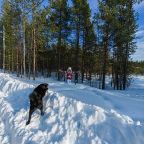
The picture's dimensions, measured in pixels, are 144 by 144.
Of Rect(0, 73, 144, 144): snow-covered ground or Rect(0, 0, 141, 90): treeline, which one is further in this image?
Rect(0, 0, 141, 90): treeline

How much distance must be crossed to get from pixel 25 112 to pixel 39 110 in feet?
3.29

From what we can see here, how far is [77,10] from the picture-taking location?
4225 centimetres

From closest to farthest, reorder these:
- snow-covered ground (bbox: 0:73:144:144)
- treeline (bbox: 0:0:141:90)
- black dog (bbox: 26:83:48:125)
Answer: snow-covered ground (bbox: 0:73:144:144)
black dog (bbox: 26:83:48:125)
treeline (bbox: 0:0:141:90)

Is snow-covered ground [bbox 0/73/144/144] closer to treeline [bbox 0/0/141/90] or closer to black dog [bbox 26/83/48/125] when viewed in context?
black dog [bbox 26/83/48/125]

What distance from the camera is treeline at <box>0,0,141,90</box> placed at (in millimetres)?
35969

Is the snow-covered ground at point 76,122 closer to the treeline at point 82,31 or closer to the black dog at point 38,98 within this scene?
the black dog at point 38,98

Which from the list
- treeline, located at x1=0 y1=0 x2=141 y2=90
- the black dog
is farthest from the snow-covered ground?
treeline, located at x1=0 y1=0 x2=141 y2=90

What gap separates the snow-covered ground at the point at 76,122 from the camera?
11000 mm

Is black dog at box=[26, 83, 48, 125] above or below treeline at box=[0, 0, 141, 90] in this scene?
below

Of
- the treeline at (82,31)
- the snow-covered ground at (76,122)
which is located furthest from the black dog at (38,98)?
the treeline at (82,31)

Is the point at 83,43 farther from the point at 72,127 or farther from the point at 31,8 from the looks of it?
the point at 72,127

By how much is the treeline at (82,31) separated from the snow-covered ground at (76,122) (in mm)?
19461

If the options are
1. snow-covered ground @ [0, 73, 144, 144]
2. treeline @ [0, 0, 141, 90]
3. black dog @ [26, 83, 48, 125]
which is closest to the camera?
snow-covered ground @ [0, 73, 144, 144]

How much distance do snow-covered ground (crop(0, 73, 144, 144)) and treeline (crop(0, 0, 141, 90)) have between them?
63.8ft
